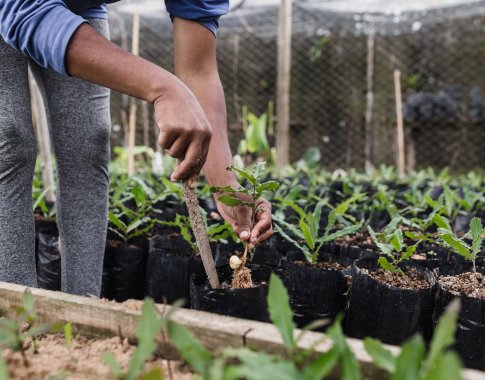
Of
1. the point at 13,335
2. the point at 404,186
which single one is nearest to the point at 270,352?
the point at 13,335

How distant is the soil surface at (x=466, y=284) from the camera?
1194 mm

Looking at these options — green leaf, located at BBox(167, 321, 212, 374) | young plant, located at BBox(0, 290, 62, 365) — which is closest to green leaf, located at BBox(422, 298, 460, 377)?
green leaf, located at BBox(167, 321, 212, 374)

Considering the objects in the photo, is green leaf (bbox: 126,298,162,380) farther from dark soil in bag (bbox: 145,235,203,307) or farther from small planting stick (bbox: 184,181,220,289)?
dark soil in bag (bbox: 145,235,203,307)

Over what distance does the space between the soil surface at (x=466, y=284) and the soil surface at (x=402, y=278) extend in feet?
0.15

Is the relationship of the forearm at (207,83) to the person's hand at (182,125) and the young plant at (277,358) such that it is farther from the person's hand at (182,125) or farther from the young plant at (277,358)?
the young plant at (277,358)

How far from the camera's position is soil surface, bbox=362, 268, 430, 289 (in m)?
1.24

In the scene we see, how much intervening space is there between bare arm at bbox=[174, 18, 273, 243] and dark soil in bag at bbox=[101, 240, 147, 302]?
0.58m

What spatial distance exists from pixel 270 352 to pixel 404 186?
2.70m

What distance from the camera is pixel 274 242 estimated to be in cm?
181

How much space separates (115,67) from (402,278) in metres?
0.82

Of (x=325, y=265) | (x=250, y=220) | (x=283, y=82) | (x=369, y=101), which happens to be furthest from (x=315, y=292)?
(x=369, y=101)

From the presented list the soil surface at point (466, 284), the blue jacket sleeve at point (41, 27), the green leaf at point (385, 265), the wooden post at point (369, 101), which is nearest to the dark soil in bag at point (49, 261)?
the blue jacket sleeve at point (41, 27)

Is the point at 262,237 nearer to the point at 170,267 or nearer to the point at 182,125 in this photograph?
the point at 182,125

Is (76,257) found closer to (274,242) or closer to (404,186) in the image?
(274,242)
